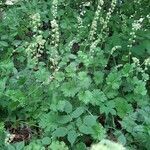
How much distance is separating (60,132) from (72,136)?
9cm

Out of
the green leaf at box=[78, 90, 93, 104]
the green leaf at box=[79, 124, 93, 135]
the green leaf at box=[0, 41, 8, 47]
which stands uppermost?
the green leaf at box=[0, 41, 8, 47]

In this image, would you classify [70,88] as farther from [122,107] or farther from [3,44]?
[3,44]

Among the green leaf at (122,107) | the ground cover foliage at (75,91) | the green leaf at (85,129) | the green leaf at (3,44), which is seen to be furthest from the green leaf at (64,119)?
the green leaf at (3,44)

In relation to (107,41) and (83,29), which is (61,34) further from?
(107,41)

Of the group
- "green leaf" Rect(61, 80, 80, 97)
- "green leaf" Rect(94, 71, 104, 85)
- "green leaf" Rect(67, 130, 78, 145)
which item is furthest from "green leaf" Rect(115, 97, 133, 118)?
"green leaf" Rect(67, 130, 78, 145)

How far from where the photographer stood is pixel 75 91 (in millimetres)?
2541

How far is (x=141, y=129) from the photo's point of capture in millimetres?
2344

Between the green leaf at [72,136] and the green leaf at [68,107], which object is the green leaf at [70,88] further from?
the green leaf at [72,136]

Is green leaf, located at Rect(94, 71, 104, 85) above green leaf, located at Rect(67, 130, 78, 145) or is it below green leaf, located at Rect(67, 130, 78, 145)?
above

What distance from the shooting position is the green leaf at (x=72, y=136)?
2.26 meters

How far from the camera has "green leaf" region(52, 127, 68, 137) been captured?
2325mm

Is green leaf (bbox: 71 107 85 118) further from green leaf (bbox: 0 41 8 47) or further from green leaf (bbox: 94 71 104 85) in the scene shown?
green leaf (bbox: 0 41 8 47)

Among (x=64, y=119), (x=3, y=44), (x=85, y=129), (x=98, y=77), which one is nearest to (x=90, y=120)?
(x=85, y=129)

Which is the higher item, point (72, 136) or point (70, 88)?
point (70, 88)
